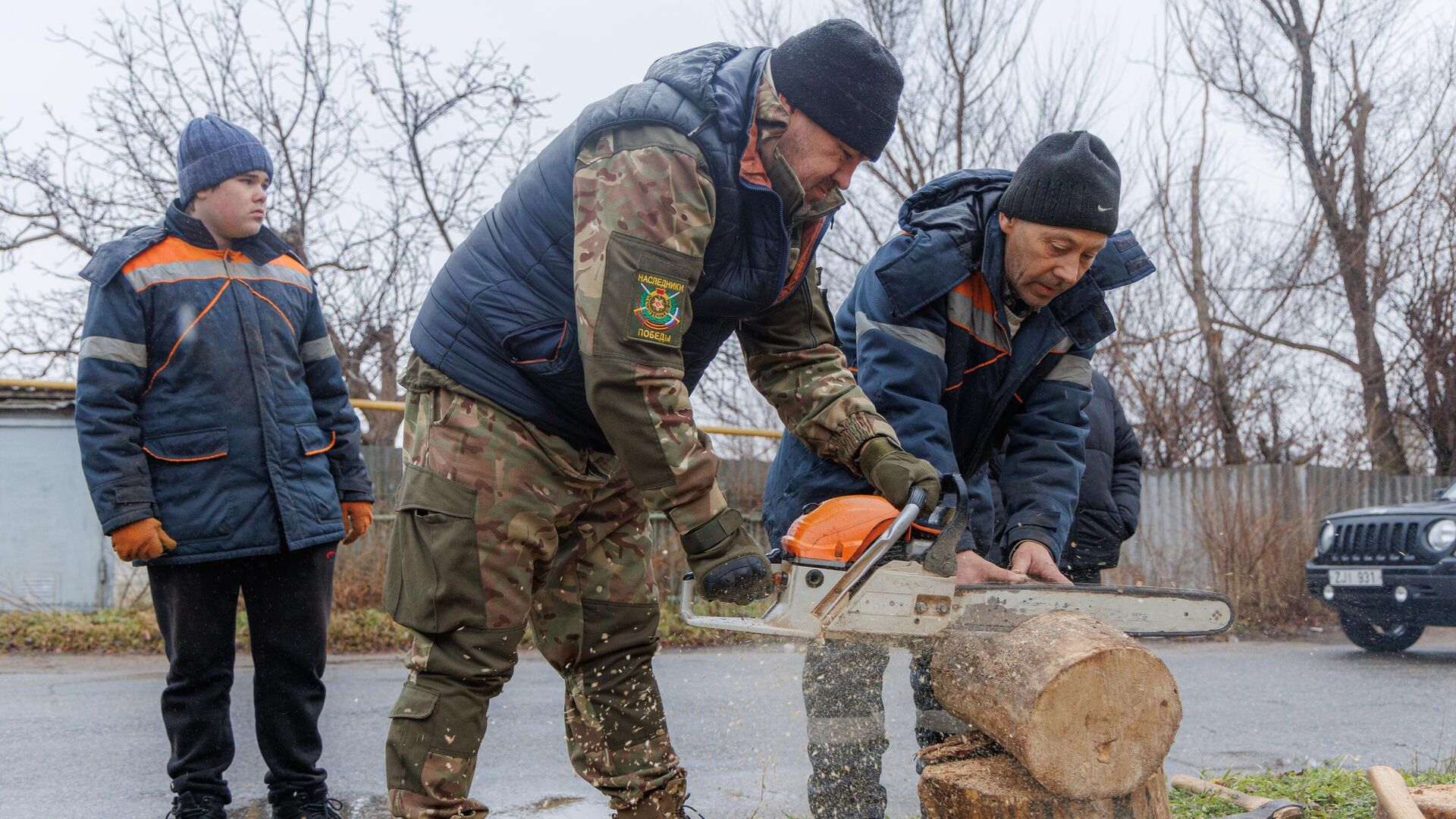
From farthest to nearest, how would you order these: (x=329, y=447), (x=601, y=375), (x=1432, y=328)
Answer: (x=1432, y=328) → (x=329, y=447) → (x=601, y=375)

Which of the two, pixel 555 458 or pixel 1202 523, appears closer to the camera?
pixel 555 458

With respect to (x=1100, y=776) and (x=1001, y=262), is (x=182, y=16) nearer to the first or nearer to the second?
(x=1001, y=262)

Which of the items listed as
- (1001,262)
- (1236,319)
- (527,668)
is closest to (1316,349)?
(1236,319)

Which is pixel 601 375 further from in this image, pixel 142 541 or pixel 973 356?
pixel 142 541

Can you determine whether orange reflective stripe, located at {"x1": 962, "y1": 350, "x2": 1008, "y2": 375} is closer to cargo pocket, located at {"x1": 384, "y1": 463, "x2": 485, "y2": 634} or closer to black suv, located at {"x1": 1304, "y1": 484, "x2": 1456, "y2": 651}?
cargo pocket, located at {"x1": 384, "y1": 463, "x2": 485, "y2": 634}

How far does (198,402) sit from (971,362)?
2142 millimetres

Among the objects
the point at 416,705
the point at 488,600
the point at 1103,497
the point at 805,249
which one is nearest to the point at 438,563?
the point at 488,600

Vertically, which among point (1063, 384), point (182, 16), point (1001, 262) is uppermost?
point (182, 16)

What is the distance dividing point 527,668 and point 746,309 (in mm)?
4363

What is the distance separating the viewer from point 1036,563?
292cm

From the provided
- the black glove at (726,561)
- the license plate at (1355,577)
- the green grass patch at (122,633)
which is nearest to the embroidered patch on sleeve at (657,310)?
the black glove at (726,561)

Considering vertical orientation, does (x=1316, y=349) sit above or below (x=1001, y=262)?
above

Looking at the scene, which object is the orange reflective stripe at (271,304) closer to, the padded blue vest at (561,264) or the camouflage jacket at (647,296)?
the padded blue vest at (561,264)

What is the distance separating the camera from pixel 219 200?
305cm
